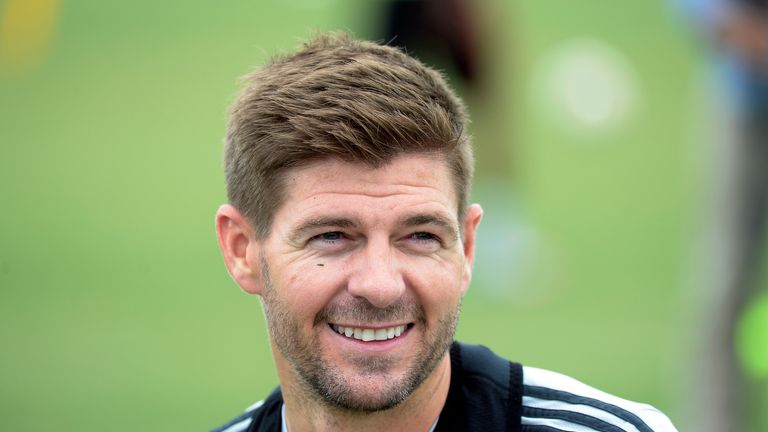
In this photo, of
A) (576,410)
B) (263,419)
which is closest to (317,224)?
(263,419)

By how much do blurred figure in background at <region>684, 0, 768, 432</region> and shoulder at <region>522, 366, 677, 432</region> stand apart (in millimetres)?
2685

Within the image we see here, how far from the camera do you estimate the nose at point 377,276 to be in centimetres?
251

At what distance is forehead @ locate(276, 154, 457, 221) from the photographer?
260 cm

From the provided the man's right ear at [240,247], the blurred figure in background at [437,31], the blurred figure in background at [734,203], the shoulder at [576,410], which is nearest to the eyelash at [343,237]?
the man's right ear at [240,247]

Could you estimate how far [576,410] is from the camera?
2.63 meters

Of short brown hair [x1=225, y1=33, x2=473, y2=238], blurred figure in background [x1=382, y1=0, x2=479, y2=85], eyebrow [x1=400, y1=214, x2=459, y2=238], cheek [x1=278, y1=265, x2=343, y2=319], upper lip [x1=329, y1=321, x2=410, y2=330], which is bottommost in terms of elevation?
upper lip [x1=329, y1=321, x2=410, y2=330]

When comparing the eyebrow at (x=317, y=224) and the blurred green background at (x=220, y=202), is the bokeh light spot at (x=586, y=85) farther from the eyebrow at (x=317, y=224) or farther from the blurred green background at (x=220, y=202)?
the eyebrow at (x=317, y=224)

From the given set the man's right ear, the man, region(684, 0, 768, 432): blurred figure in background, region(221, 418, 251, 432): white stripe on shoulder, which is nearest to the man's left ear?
the man

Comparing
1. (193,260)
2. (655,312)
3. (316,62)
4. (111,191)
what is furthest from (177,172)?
(316,62)

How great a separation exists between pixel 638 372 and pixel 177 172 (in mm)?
6191

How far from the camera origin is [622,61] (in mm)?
14305

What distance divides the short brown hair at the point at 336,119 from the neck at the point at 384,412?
0.42 m

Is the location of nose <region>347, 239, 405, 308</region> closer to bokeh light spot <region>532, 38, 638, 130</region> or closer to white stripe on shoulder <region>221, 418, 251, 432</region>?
white stripe on shoulder <region>221, 418, 251, 432</region>

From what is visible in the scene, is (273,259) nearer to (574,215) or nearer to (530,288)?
(530,288)
